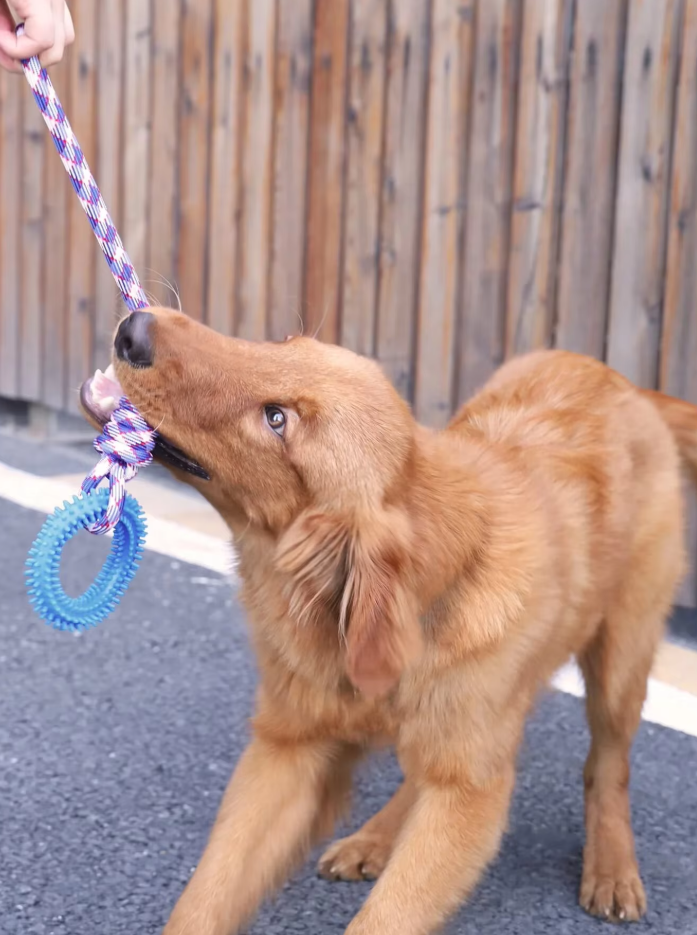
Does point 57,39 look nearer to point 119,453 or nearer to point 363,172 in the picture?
point 119,453

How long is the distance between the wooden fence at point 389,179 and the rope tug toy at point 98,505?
2.36 meters

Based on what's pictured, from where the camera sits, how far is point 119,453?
2.51m

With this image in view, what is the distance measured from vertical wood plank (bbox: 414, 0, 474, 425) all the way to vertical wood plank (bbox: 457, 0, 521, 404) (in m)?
0.06

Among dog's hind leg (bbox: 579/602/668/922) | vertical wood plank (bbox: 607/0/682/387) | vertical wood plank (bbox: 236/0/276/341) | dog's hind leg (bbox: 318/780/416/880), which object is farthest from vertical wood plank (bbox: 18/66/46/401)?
dog's hind leg (bbox: 579/602/668/922)

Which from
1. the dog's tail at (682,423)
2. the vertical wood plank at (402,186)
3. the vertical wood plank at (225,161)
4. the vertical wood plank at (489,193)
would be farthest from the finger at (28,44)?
the vertical wood plank at (225,161)

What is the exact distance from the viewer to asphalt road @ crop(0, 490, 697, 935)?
2.95 meters

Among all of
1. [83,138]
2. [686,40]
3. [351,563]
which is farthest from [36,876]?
[83,138]

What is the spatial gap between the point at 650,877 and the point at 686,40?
9.28ft

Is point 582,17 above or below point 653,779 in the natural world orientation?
above

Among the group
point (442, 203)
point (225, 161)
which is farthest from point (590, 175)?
point (225, 161)

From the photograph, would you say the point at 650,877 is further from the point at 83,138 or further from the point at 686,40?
the point at 83,138

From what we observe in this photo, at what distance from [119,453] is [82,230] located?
16.4 ft

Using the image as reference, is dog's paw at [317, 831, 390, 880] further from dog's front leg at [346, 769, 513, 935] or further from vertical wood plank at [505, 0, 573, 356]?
vertical wood plank at [505, 0, 573, 356]

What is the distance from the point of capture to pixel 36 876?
2982 millimetres
